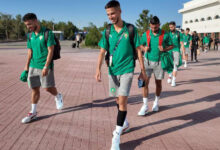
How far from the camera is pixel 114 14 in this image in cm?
299

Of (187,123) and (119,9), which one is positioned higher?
(119,9)

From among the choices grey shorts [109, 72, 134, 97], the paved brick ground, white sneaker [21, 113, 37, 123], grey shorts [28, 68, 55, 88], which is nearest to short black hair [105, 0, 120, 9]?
grey shorts [109, 72, 134, 97]

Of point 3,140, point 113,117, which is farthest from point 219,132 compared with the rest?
point 3,140

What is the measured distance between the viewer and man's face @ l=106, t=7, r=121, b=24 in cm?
297

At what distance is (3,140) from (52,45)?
179 centimetres

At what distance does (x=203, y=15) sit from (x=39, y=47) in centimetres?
5230

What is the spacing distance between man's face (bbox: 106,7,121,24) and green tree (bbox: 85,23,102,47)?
28572 mm

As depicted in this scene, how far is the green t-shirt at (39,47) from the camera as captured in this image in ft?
13.0

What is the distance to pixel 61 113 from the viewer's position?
181 inches

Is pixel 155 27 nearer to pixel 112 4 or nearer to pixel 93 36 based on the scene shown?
pixel 112 4

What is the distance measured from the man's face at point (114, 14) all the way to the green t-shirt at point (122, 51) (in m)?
0.18

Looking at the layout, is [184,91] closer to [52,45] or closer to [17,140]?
[52,45]

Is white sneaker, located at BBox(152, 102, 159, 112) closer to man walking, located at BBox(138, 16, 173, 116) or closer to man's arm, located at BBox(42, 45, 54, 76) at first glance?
man walking, located at BBox(138, 16, 173, 116)

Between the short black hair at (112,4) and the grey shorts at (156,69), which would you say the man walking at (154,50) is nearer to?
the grey shorts at (156,69)
